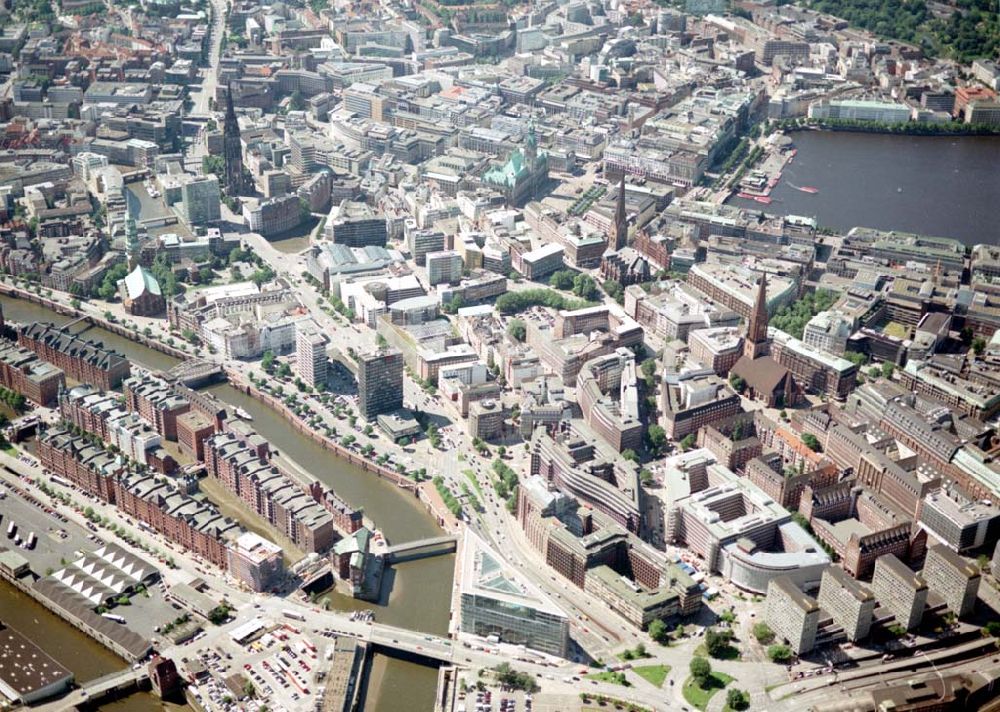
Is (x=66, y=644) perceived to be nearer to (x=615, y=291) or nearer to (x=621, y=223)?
(x=615, y=291)

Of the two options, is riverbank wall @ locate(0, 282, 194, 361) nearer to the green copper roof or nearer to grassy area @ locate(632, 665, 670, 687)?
the green copper roof

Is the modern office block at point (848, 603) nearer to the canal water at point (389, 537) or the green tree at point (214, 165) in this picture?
the canal water at point (389, 537)

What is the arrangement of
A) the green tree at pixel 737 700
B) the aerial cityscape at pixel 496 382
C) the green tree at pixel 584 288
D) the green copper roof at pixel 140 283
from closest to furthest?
the green tree at pixel 737 700
the aerial cityscape at pixel 496 382
the green copper roof at pixel 140 283
the green tree at pixel 584 288

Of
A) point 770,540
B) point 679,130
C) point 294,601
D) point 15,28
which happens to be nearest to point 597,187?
point 679,130

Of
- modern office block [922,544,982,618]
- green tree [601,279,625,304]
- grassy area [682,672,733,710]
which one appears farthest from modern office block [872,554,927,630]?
green tree [601,279,625,304]

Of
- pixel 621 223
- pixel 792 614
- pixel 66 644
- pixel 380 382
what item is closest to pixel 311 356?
pixel 380 382

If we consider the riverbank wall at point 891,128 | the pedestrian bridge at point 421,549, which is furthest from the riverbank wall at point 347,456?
the riverbank wall at point 891,128
